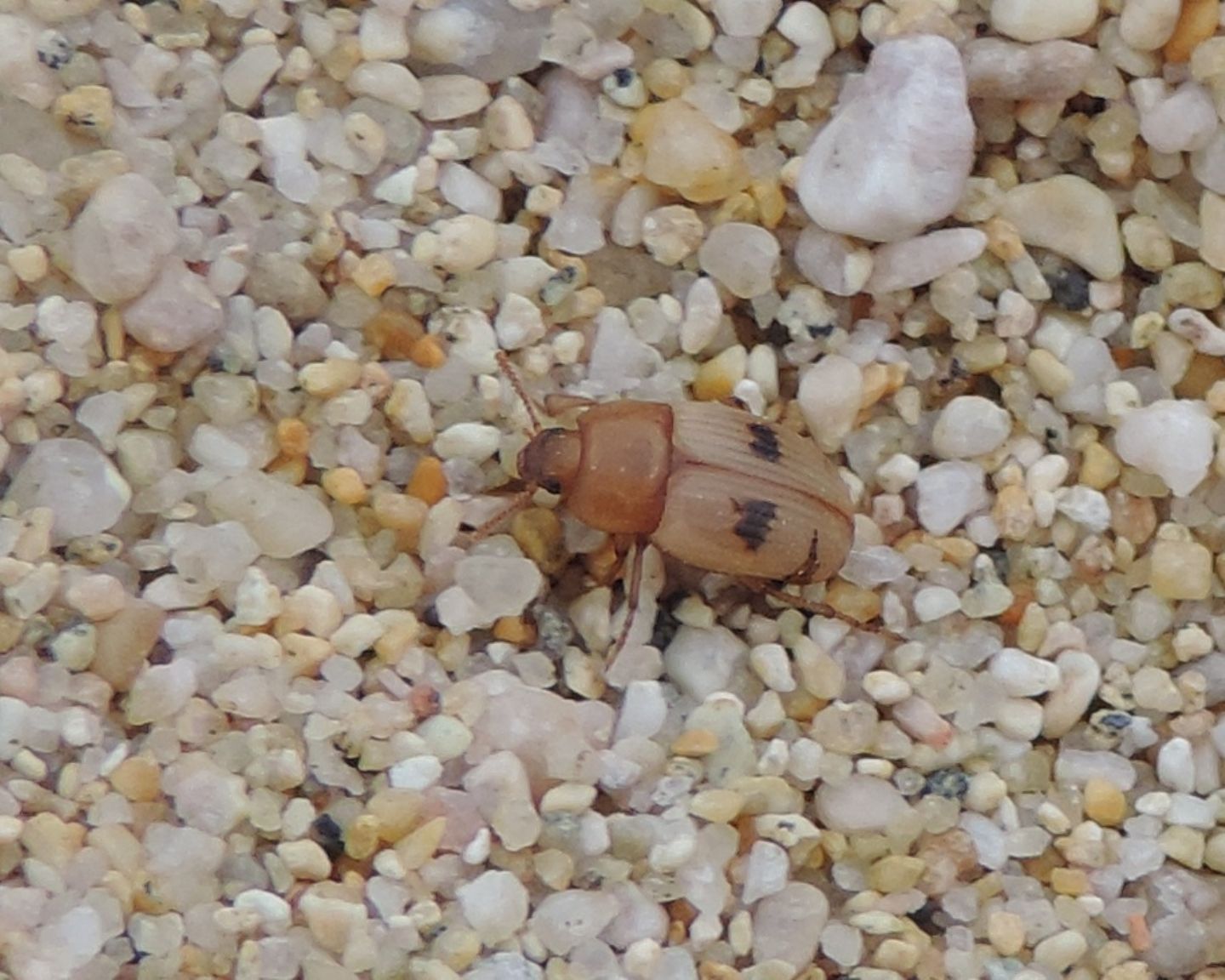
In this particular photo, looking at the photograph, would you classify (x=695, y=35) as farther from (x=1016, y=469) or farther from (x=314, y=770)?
(x=314, y=770)

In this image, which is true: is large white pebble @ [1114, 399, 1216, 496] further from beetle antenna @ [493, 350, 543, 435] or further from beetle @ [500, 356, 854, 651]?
beetle antenna @ [493, 350, 543, 435]

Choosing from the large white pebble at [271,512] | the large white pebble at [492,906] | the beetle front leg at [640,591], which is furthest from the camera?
the beetle front leg at [640,591]

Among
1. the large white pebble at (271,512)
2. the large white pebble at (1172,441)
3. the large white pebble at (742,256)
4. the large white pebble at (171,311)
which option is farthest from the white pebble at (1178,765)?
the large white pebble at (171,311)

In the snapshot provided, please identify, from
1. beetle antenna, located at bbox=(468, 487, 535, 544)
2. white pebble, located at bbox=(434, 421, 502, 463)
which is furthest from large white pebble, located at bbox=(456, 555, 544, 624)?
white pebble, located at bbox=(434, 421, 502, 463)

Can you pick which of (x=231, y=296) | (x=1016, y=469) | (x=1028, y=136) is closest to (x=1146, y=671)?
(x=1016, y=469)

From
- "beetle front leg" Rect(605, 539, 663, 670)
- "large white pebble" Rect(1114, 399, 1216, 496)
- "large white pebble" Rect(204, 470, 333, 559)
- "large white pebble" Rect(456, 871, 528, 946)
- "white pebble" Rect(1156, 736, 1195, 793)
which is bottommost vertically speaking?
"large white pebble" Rect(456, 871, 528, 946)

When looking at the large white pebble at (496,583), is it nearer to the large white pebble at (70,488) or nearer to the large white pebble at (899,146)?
the large white pebble at (70,488)

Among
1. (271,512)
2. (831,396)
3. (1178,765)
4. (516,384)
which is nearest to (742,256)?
(831,396)
